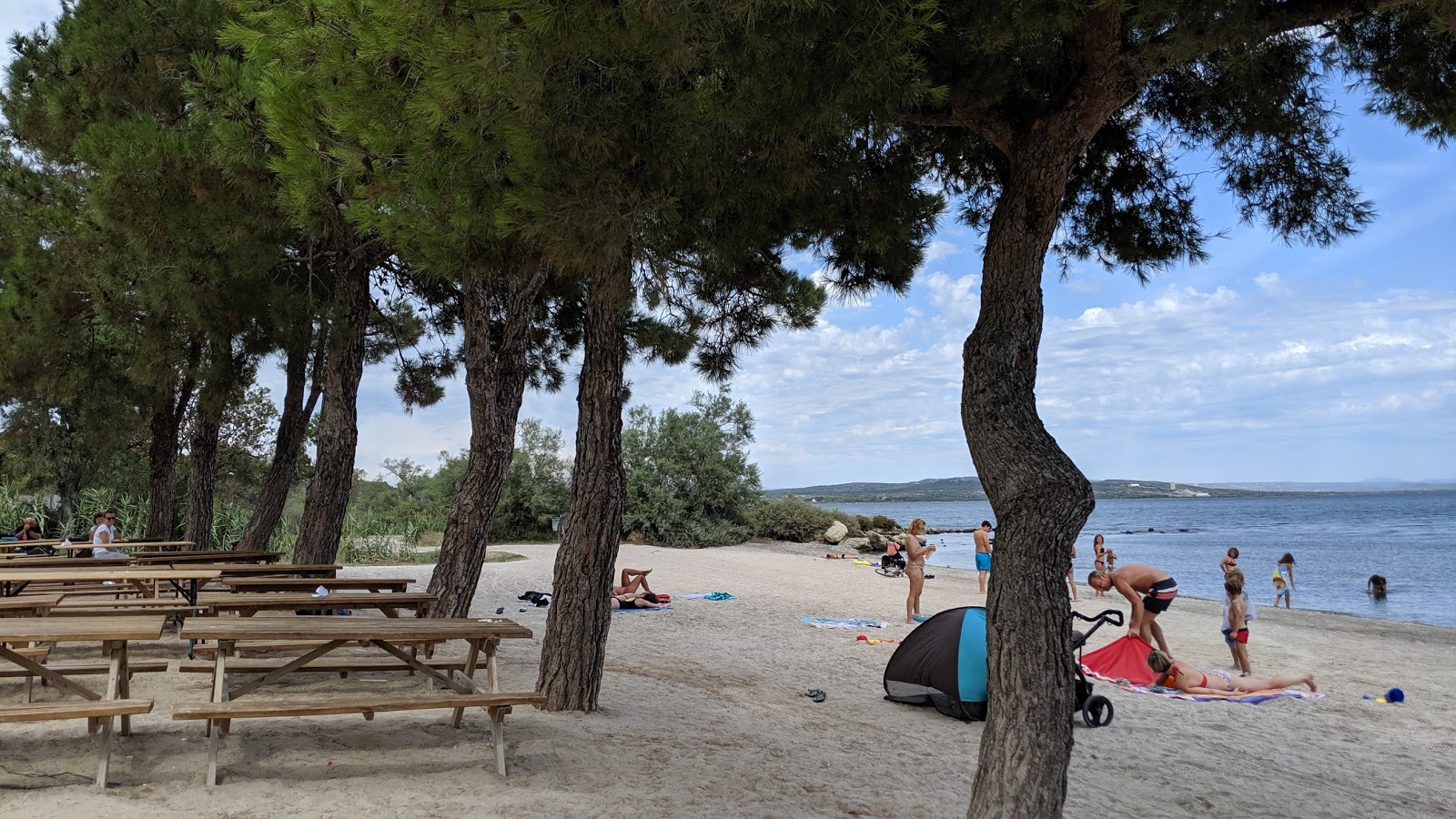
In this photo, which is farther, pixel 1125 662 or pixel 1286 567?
pixel 1286 567

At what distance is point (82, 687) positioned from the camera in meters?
4.20

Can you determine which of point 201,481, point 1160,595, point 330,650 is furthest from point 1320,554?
point 330,650

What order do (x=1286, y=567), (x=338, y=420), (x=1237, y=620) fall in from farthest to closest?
1. (x=1286, y=567)
2. (x=1237, y=620)
3. (x=338, y=420)

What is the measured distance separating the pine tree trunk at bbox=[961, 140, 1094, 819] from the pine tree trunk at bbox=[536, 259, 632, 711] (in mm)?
2526

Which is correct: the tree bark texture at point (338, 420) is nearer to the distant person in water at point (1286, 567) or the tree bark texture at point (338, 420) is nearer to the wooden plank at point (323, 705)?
the wooden plank at point (323, 705)

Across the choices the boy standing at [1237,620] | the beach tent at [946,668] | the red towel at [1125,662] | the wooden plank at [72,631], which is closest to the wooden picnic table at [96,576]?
the wooden plank at [72,631]

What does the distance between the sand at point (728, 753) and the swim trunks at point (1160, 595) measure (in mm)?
1228

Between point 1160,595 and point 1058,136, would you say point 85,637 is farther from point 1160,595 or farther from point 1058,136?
point 1160,595

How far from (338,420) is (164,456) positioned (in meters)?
6.38

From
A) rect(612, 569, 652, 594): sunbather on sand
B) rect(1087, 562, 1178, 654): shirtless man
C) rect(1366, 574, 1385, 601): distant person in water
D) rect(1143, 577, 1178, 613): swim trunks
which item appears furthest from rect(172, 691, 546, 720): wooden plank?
rect(1366, 574, 1385, 601): distant person in water

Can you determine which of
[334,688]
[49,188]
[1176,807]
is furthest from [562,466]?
[1176,807]

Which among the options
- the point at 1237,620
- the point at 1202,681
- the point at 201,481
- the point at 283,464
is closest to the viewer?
the point at 1202,681

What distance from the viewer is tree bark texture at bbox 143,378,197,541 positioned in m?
13.0

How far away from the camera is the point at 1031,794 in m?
3.38
